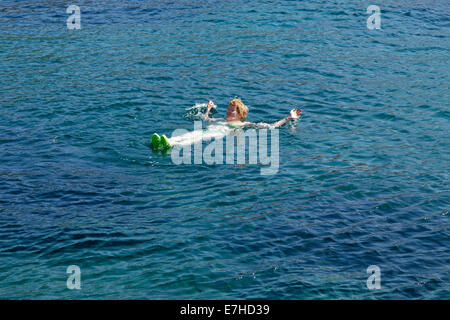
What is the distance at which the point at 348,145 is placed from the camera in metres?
17.8

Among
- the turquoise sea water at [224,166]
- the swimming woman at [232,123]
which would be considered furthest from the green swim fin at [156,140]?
the swimming woman at [232,123]

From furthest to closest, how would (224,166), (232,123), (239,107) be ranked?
(232,123)
(239,107)
(224,166)

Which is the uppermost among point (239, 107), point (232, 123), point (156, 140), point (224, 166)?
point (239, 107)

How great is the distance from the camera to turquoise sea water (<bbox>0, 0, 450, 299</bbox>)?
11943mm

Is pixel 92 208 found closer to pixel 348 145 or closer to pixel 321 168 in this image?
pixel 321 168

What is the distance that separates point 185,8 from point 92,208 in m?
19.3

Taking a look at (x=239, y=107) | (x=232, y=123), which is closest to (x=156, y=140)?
(x=232, y=123)

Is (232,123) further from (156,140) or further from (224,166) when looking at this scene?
(156,140)

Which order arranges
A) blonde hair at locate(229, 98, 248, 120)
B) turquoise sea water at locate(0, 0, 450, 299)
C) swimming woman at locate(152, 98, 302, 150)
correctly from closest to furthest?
turquoise sea water at locate(0, 0, 450, 299) → swimming woman at locate(152, 98, 302, 150) → blonde hair at locate(229, 98, 248, 120)

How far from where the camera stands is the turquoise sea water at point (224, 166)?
1194 cm

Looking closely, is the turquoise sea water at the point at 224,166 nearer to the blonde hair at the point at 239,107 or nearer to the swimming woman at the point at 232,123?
the swimming woman at the point at 232,123

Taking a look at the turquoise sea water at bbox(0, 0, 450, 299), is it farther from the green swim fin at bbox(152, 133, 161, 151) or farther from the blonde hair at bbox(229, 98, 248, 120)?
the blonde hair at bbox(229, 98, 248, 120)

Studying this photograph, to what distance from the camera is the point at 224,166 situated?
650 inches

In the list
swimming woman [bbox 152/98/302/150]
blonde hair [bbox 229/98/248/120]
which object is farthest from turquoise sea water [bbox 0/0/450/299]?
blonde hair [bbox 229/98/248/120]
